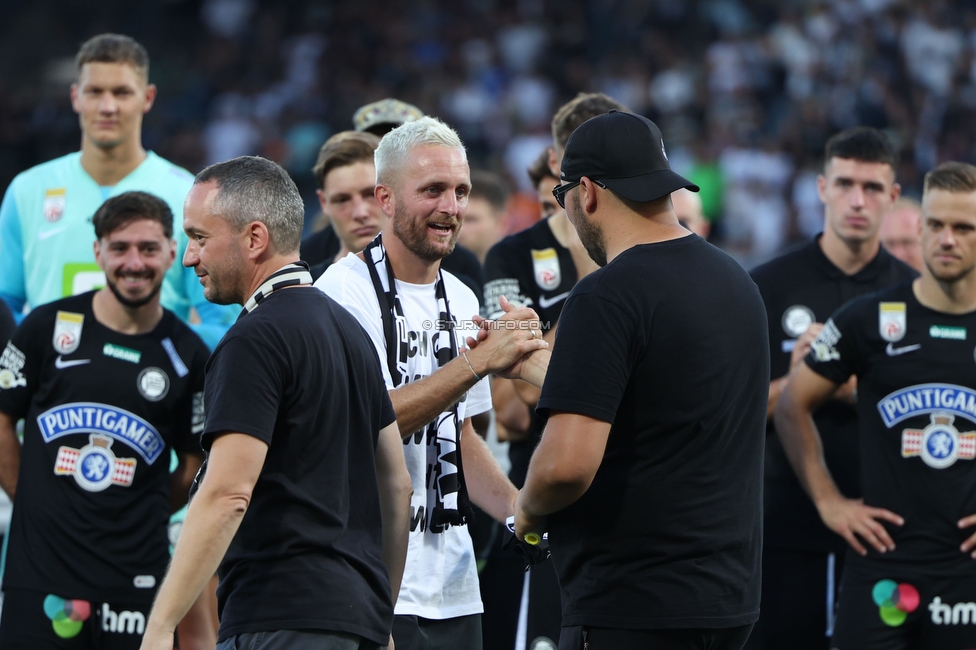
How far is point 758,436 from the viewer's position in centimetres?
371

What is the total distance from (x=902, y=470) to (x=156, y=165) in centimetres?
396

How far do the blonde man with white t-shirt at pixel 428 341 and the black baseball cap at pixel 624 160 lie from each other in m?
0.62

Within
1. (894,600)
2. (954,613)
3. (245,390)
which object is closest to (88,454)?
(245,390)

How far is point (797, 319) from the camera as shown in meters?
6.62

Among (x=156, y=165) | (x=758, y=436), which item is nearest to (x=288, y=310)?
(x=758, y=436)

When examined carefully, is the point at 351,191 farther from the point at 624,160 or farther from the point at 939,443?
the point at 939,443

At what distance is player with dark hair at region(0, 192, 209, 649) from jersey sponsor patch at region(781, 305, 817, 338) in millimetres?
3040

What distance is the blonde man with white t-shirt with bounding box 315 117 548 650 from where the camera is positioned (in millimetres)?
4262

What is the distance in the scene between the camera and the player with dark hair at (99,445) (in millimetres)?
5348

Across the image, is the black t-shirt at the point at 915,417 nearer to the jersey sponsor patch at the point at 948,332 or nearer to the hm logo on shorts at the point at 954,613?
the jersey sponsor patch at the point at 948,332

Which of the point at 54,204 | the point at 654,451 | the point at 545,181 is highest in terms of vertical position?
the point at 545,181

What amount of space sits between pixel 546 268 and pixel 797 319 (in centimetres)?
150

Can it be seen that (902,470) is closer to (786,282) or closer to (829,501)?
(829,501)

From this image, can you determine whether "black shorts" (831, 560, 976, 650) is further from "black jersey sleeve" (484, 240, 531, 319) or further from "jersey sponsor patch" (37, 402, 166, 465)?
"jersey sponsor patch" (37, 402, 166, 465)
